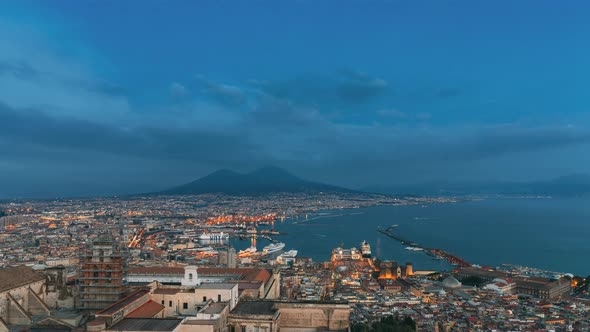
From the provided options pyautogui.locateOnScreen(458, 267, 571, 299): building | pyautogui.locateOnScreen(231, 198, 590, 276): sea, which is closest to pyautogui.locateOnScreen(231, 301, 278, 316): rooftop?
pyautogui.locateOnScreen(458, 267, 571, 299): building

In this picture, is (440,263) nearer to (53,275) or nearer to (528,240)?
(528,240)

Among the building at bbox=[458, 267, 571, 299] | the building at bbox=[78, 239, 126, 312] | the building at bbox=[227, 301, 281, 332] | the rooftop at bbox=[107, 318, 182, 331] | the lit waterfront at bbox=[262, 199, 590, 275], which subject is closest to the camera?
the rooftop at bbox=[107, 318, 182, 331]

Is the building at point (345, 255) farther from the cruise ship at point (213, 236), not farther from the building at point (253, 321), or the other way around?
the building at point (253, 321)

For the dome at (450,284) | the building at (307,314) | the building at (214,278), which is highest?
the building at (214,278)

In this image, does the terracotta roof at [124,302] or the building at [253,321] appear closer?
the terracotta roof at [124,302]

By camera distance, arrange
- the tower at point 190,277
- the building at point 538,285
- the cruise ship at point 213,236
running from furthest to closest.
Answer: the cruise ship at point 213,236, the building at point 538,285, the tower at point 190,277

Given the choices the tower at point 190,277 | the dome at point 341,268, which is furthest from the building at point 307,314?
the dome at point 341,268

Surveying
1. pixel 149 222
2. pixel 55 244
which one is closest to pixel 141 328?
pixel 55 244

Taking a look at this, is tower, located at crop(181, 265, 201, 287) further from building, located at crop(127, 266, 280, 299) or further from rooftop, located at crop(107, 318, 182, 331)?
→ rooftop, located at crop(107, 318, 182, 331)
